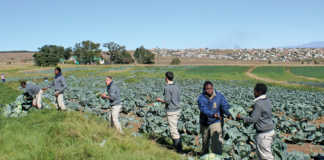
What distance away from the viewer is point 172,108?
724 cm

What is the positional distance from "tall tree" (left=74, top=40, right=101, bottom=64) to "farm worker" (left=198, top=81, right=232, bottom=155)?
112 meters

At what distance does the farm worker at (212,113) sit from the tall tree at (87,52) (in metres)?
112

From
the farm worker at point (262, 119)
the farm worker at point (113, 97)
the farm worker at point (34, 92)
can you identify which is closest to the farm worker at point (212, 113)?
the farm worker at point (262, 119)

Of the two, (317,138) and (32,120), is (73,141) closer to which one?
(32,120)

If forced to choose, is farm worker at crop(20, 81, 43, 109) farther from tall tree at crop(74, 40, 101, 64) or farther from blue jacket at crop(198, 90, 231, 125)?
tall tree at crop(74, 40, 101, 64)

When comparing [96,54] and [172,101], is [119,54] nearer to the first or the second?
[96,54]

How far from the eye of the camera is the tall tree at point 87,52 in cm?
11365

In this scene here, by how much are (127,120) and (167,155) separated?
15.6ft

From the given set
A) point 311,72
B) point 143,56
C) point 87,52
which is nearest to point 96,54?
point 87,52

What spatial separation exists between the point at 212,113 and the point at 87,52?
113726 millimetres

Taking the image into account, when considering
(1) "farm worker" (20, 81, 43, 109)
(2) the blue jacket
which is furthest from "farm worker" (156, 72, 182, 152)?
(1) "farm worker" (20, 81, 43, 109)

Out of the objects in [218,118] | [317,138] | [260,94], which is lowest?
[317,138]

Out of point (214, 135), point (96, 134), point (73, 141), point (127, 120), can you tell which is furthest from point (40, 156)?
point (127, 120)

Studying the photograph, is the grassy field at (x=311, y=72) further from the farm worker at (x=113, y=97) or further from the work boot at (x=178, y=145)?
the farm worker at (x=113, y=97)
